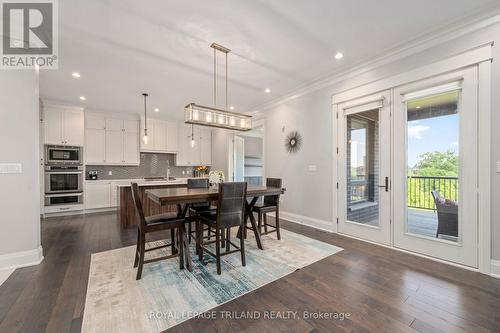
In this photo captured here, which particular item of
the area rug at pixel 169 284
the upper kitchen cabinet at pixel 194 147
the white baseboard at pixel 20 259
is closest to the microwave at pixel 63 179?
the upper kitchen cabinet at pixel 194 147

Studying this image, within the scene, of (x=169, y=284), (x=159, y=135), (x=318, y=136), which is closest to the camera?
(x=169, y=284)

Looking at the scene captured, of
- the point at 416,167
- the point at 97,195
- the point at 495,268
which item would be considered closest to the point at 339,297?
the point at 495,268

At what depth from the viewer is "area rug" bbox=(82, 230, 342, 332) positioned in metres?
1.65

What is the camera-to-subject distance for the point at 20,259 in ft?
8.27

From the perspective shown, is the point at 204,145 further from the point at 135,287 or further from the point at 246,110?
the point at 135,287

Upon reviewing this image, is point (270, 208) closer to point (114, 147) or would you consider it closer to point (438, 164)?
point (438, 164)

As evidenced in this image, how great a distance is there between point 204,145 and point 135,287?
5704mm

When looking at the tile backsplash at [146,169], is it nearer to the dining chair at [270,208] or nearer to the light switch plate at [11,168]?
the light switch plate at [11,168]

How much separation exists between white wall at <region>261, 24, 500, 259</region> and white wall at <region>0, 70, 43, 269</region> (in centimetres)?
409

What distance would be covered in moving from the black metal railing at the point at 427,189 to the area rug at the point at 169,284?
1.24 metres

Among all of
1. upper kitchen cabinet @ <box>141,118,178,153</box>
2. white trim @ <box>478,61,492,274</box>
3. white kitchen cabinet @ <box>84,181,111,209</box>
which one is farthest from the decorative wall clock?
white kitchen cabinet @ <box>84,181,111,209</box>

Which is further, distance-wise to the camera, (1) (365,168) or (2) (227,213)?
(1) (365,168)

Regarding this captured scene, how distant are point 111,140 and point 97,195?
59.9 inches

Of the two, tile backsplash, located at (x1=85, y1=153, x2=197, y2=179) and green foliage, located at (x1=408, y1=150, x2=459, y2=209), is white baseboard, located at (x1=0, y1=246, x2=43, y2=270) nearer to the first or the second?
tile backsplash, located at (x1=85, y1=153, x2=197, y2=179)
